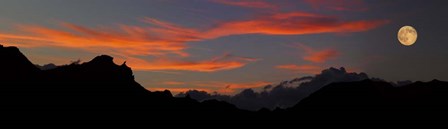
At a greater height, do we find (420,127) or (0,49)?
(0,49)

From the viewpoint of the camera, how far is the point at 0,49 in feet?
651

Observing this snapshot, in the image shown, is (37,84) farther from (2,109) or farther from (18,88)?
(2,109)

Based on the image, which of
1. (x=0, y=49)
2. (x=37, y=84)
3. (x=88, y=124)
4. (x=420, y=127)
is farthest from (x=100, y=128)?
(x=420, y=127)

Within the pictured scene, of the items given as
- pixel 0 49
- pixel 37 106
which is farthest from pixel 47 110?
pixel 0 49

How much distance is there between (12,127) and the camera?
159 metres

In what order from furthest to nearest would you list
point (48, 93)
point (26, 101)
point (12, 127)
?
point (48, 93) → point (26, 101) → point (12, 127)

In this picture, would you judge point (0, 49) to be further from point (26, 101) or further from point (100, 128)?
point (100, 128)

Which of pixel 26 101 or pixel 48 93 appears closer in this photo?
pixel 26 101

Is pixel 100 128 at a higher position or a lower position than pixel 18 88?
lower

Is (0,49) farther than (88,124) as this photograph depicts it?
Yes

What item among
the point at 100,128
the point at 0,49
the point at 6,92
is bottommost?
the point at 100,128

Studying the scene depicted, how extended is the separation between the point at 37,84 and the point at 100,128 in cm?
3448

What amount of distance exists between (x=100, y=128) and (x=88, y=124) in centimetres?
493

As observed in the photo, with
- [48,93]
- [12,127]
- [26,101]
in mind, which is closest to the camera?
[12,127]
